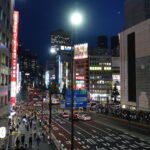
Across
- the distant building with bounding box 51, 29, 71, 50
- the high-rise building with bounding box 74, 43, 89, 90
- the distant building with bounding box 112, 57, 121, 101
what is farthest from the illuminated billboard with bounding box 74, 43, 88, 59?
the distant building with bounding box 51, 29, 71, 50

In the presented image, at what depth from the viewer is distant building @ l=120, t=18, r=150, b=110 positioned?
5694 centimetres

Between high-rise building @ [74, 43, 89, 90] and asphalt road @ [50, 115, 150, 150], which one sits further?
high-rise building @ [74, 43, 89, 90]

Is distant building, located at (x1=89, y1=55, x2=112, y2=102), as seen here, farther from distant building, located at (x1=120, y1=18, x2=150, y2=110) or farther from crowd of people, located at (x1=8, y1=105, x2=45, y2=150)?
crowd of people, located at (x1=8, y1=105, x2=45, y2=150)

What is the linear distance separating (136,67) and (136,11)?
70.3ft

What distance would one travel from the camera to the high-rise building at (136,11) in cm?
6638

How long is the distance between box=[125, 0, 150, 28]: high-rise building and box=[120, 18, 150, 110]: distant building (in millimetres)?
5696

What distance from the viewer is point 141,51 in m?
59.8

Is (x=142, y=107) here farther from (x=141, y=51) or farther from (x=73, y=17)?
(x=73, y=17)

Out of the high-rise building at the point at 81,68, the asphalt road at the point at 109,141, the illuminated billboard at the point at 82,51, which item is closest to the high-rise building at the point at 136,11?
the illuminated billboard at the point at 82,51

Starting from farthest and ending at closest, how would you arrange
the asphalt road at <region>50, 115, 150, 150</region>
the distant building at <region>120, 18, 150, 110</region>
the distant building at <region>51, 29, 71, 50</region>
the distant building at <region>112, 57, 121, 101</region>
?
the distant building at <region>112, 57, 121, 101</region>, the distant building at <region>120, 18, 150, 110</region>, the asphalt road at <region>50, 115, 150, 150</region>, the distant building at <region>51, 29, 71, 50</region>

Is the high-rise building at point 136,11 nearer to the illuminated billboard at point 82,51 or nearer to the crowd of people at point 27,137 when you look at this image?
the illuminated billboard at point 82,51

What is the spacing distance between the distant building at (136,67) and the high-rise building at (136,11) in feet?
18.7

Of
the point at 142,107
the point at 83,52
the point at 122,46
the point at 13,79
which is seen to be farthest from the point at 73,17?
the point at 83,52

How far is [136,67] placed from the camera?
203ft
